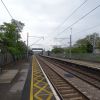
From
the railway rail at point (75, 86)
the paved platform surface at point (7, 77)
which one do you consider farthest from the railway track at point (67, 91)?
the paved platform surface at point (7, 77)

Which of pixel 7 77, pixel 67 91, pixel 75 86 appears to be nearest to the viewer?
pixel 67 91

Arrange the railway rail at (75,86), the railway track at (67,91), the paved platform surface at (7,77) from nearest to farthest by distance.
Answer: the railway track at (67,91), the railway rail at (75,86), the paved platform surface at (7,77)

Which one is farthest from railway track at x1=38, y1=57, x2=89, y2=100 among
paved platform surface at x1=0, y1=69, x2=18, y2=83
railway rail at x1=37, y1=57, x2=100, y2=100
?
paved platform surface at x1=0, y1=69, x2=18, y2=83

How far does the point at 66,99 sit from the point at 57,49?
5835 inches

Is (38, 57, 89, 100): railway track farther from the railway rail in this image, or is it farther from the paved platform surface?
the paved platform surface

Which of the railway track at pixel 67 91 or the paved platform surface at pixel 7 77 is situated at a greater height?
the paved platform surface at pixel 7 77

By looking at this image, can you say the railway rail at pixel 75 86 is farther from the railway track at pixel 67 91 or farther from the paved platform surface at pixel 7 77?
the paved platform surface at pixel 7 77

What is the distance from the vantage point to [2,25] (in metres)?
57.9

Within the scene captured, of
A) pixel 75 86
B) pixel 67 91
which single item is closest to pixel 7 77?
pixel 75 86

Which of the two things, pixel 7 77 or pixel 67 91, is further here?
pixel 7 77

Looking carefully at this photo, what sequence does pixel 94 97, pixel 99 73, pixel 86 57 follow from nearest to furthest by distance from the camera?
pixel 94 97 < pixel 99 73 < pixel 86 57

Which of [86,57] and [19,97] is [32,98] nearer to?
[19,97]

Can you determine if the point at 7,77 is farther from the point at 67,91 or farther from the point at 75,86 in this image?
the point at 67,91

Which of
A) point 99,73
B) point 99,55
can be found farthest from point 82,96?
point 99,55
